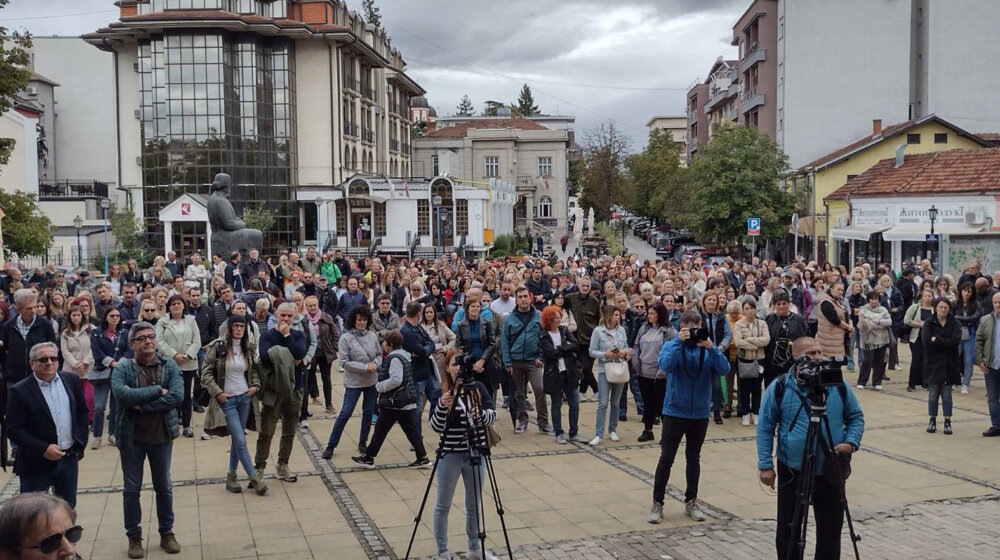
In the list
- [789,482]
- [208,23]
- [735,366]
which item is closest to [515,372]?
[735,366]

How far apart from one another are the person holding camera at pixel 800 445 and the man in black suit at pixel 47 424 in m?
5.03

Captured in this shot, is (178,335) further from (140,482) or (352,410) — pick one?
(140,482)

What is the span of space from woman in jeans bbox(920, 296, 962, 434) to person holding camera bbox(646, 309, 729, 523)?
15.8 ft

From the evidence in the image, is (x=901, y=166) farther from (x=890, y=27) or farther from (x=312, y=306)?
(x=312, y=306)

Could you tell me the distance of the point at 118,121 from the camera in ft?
188

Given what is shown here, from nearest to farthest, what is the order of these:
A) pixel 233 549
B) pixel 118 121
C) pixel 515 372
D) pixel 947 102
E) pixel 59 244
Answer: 1. pixel 233 549
2. pixel 515 372
3. pixel 59 244
4. pixel 947 102
5. pixel 118 121

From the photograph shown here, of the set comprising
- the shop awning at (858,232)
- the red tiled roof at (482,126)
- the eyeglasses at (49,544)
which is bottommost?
the eyeglasses at (49,544)

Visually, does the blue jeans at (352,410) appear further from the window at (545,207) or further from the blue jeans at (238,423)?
the window at (545,207)

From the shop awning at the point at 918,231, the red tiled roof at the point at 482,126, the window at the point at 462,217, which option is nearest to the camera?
the shop awning at the point at 918,231

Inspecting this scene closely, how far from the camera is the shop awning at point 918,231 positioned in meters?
30.5

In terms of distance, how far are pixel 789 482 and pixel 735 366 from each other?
634 centimetres

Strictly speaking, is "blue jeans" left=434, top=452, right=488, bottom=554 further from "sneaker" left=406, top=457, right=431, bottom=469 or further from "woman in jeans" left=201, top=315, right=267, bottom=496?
"sneaker" left=406, top=457, right=431, bottom=469

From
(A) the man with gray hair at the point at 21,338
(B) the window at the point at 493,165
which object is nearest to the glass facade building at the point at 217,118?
(B) the window at the point at 493,165

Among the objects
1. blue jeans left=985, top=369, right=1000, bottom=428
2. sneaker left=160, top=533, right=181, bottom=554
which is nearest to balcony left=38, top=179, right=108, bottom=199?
sneaker left=160, top=533, right=181, bottom=554
